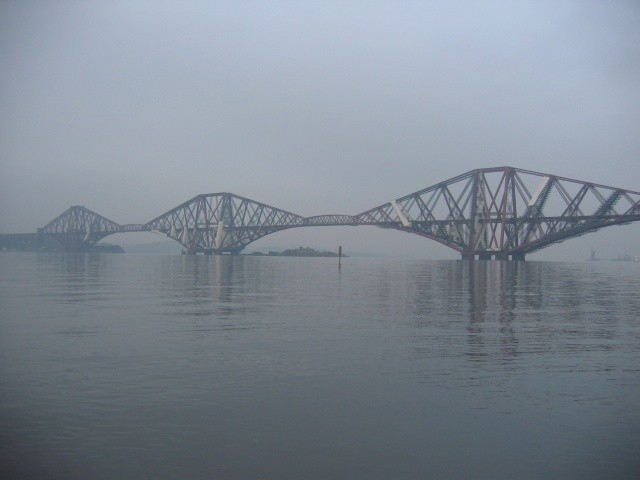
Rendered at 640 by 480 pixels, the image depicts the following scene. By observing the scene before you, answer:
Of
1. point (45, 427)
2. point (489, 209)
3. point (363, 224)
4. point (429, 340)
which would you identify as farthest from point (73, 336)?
point (363, 224)

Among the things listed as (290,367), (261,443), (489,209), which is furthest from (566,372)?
(489,209)

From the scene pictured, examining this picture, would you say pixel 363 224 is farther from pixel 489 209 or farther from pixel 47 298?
pixel 47 298

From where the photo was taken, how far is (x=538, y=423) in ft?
32.6

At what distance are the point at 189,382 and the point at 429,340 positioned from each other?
8084 mm

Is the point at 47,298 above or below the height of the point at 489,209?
below

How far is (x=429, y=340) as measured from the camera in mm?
17672

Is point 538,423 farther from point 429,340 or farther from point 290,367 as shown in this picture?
point 429,340

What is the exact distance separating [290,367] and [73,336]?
24.1ft

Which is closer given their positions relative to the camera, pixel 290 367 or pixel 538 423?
pixel 538 423

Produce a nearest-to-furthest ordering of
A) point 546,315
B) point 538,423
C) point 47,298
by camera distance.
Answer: point 538,423, point 546,315, point 47,298

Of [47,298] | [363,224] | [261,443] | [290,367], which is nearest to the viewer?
[261,443]

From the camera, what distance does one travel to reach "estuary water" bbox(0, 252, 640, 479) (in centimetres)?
823

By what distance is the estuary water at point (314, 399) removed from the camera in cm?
823

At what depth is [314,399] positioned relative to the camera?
1092 centimetres
